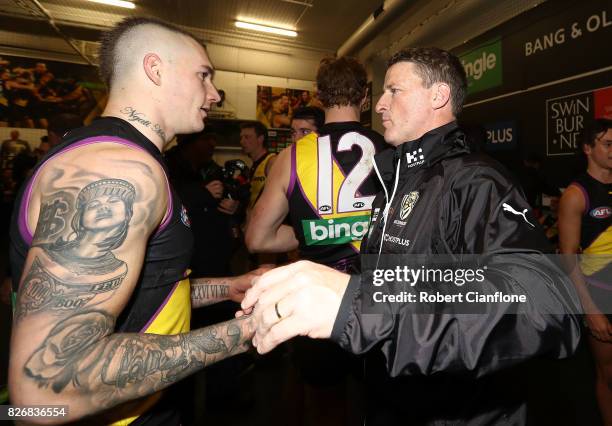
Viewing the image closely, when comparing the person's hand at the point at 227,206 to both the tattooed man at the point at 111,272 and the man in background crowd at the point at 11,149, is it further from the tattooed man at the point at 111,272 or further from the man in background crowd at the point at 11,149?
the man in background crowd at the point at 11,149

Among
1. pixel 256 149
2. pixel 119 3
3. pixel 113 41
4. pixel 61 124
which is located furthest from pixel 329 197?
pixel 119 3

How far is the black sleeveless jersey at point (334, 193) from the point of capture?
189 centimetres

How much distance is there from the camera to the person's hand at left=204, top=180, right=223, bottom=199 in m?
3.07

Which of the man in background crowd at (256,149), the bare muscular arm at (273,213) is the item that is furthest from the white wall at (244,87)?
the bare muscular arm at (273,213)

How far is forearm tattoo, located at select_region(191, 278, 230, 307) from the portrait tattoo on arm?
2.33ft

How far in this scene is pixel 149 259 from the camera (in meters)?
0.95

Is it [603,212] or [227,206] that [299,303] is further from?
[227,206]

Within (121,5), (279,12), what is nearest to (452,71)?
(279,12)

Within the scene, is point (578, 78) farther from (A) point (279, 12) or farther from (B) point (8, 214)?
(B) point (8, 214)

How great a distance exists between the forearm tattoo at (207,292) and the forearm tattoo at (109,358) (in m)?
0.59

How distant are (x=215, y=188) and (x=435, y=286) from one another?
2.60 meters

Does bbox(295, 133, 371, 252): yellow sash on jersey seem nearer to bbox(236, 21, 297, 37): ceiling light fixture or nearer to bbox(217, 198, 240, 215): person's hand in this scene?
bbox(217, 198, 240, 215): person's hand

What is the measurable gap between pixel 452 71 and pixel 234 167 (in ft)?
7.87

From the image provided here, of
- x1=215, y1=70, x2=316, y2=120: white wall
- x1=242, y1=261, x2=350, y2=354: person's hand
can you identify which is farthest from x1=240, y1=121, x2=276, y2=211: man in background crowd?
x1=215, y1=70, x2=316, y2=120: white wall
